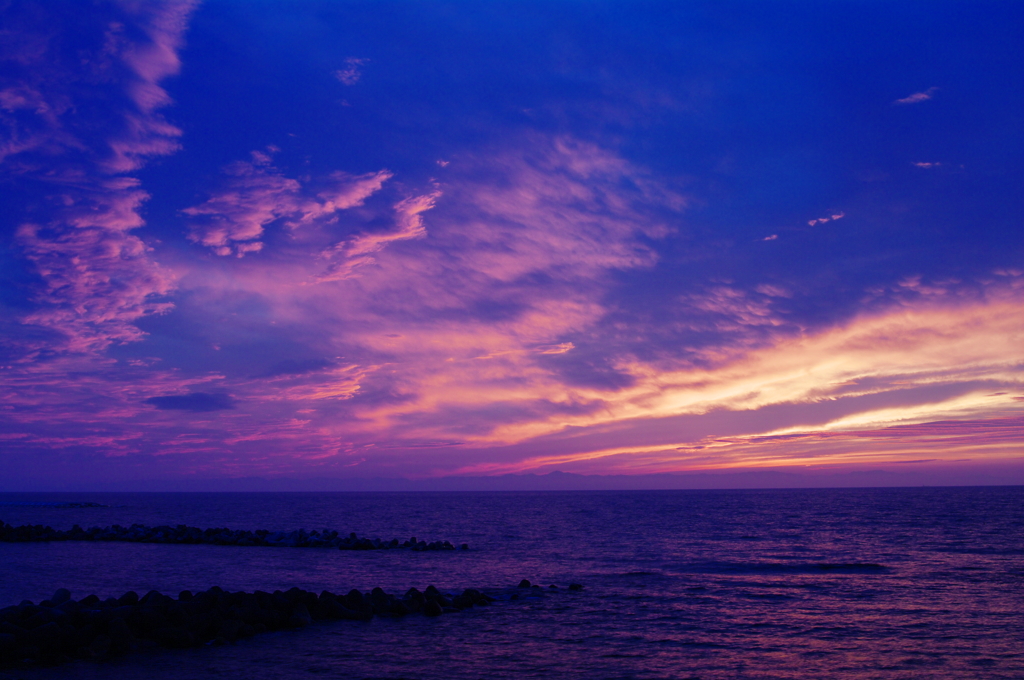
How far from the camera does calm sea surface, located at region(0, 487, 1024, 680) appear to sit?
1504 centimetres

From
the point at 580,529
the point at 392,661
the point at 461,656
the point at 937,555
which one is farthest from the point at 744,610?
the point at 580,529

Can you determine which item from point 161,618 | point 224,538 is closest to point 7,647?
point 161,618

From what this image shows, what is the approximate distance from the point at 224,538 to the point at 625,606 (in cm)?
3544

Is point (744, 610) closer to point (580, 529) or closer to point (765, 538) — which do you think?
point (765, 538)

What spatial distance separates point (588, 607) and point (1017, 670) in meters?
11.8

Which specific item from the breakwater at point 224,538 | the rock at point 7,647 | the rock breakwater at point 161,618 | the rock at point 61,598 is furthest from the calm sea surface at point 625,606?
the rock at point 61,598

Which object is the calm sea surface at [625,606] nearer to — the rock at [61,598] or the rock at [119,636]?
the rock at [119,636]

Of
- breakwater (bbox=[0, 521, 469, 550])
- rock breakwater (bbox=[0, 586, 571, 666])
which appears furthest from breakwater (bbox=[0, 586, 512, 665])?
breakwater (bbox=[0, 521, 469, 550])

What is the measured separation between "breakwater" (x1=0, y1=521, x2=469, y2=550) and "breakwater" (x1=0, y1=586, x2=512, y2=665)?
2384cm

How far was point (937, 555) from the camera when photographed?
123ft

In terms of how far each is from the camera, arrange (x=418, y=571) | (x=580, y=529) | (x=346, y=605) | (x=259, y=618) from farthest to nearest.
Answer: (x=580, y=529) < (x=418, y=571) < (x=346, y=605) < (x=259, y=618)

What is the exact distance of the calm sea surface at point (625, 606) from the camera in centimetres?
1504

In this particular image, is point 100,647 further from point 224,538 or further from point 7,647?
point 224,538

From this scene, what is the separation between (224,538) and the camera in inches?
1880
